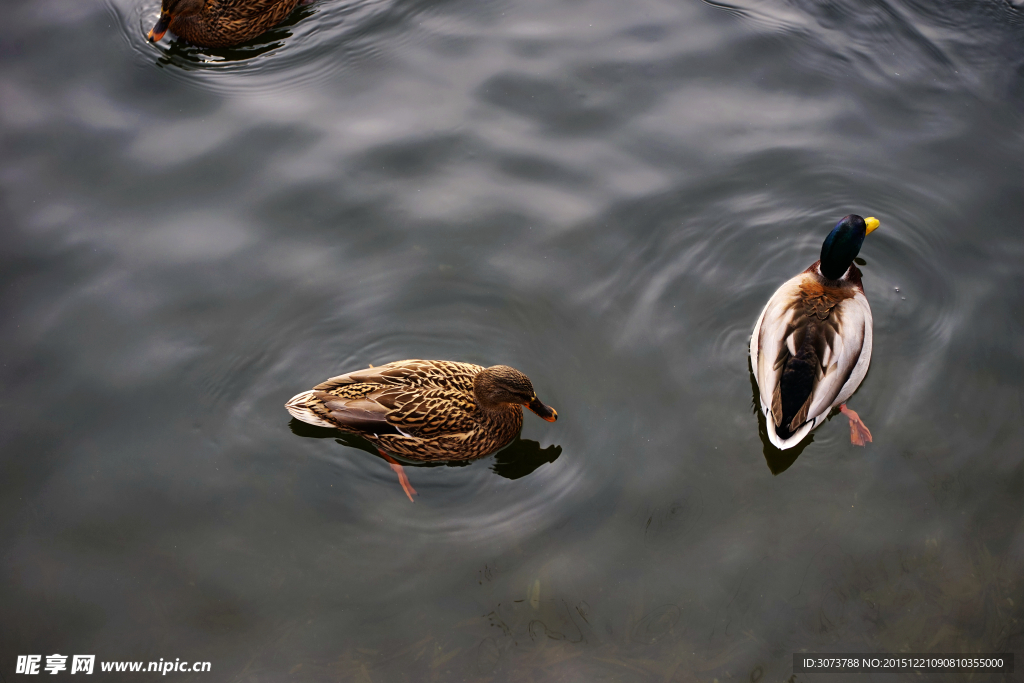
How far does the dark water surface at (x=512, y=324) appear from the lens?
13.5ft

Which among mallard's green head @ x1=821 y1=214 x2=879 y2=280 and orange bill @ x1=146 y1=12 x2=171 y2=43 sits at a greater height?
orange bill @ x1=146 y1=12 x2=171 y2=43

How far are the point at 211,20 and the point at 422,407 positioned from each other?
15.2 ft

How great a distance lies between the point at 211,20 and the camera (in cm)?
662

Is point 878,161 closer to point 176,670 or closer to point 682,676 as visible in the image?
point 682,676

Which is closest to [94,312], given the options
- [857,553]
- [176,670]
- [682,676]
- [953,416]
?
[176,670]

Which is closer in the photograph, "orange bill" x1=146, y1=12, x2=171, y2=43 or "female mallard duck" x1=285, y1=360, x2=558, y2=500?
"female mallard duck" x1=285, y1=360, x2=558, y2=500

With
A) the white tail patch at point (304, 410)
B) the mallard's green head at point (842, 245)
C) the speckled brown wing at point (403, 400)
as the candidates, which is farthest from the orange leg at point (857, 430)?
the white tail patch at point (304, 410)

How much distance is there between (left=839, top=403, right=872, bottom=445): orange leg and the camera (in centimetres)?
465

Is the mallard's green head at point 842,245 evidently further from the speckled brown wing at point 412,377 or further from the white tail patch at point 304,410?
the white tail patch at point 304,410

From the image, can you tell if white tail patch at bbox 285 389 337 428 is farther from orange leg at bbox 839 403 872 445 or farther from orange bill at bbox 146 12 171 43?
A: orange bill at bbox 146 12 171 43

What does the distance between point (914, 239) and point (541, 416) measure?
3.43 m

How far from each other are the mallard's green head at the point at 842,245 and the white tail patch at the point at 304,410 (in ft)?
11.8

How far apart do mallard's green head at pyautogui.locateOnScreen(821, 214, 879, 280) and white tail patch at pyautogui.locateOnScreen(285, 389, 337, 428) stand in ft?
11.8

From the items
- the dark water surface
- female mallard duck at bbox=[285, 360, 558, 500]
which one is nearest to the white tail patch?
female mallard duck at bbox=[285, 360, 558, 500]
